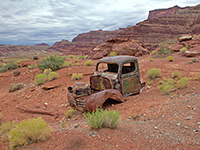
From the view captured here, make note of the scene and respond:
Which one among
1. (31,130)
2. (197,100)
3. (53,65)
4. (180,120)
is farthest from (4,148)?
(53,65)

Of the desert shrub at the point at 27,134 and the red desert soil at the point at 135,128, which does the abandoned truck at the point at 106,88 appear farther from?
the desert shrub at the point at 27,134

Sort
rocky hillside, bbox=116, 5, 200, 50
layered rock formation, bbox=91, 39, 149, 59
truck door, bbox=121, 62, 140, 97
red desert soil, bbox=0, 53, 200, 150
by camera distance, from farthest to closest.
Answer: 1. rocky hillside, bbox=116, 5, 200, 50
2. layered rock formation, bbox=91, 39, 149, 59
3. truck door, bbox=121, 62, 140, 97
4. red desert soil, bbox=0, 53, 200, 150

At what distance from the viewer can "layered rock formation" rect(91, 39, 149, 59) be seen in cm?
1869

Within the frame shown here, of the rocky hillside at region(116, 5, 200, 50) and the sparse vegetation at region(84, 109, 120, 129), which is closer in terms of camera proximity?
the sparse vegetation at region(84, 109, 120, 129)

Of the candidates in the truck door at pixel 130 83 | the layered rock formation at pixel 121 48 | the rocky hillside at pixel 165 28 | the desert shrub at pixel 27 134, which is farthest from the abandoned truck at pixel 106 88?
the rocky hillside at pixel 165 28

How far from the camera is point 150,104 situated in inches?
170

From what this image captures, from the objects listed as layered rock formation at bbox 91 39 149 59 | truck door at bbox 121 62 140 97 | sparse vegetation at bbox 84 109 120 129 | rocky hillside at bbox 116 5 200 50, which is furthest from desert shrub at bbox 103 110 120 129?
rocky hillside at bbox 116 5 200 50

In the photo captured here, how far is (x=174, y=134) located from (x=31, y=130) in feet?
8.92

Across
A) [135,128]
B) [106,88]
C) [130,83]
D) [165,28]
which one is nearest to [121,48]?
[130,83]

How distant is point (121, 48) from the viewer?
19.1 metres

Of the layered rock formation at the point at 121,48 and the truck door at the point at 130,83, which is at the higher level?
Result: the layered rock formation at the point at 121,48

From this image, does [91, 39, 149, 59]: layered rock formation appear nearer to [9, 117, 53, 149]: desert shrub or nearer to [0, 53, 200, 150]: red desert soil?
[0, 53, 200, 150]: red desert soil

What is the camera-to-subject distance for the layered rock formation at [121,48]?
18.7m

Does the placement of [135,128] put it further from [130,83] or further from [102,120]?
[130,83]
